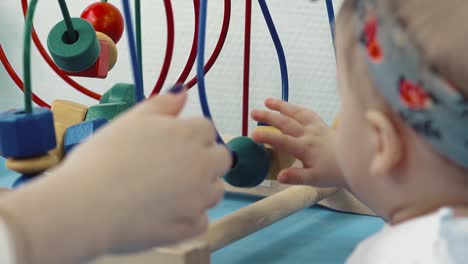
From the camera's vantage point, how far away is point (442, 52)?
0.40 m

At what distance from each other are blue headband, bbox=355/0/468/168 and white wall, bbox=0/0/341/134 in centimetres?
80

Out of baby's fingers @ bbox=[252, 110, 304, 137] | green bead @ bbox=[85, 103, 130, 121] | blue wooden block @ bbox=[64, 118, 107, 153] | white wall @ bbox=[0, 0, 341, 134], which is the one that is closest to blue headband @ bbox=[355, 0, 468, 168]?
baby's fingers @ bbox=[252, 110, 304, 137]

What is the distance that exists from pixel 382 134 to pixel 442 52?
0.23 feet

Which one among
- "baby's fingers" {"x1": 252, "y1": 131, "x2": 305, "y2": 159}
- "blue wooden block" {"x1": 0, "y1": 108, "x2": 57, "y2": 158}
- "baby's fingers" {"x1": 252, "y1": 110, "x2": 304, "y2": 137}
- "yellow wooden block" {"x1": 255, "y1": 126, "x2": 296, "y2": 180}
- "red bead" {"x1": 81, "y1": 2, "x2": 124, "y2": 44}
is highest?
"red bead" {"x1": 81, "y1": 2, "x2": 124, "y2": 44}

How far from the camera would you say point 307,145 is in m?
0.65

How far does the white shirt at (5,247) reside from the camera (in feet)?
1.17

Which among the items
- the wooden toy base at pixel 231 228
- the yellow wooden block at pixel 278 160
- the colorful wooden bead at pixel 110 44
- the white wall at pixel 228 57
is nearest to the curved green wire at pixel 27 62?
the wooden toy base at pixel 231 228

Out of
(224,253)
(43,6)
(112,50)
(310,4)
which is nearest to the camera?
(224,253)

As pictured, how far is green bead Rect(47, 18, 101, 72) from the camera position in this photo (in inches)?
32.1

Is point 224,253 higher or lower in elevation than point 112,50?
lower

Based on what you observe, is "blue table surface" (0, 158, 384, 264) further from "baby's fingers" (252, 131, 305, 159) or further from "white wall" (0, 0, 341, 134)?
"white wall" (0, 0, 341, 134)

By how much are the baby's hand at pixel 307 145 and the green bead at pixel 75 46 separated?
267 millimetres

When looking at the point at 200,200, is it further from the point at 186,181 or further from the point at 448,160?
the point at 448,160

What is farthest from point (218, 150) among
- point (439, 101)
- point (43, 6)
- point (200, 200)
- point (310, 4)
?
point (43, 6)
